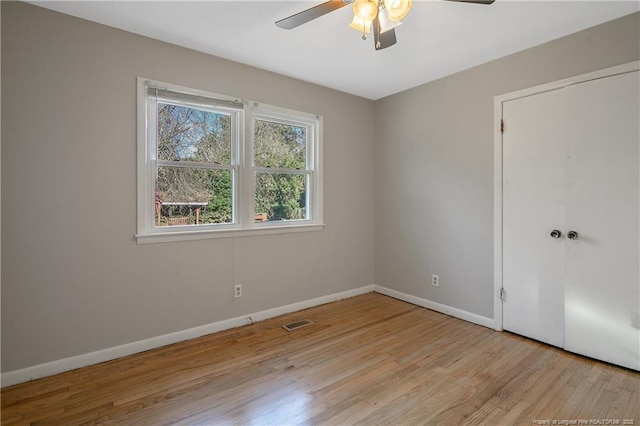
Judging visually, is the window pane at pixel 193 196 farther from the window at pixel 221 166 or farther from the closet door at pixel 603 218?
the closet door at pixel 603 218

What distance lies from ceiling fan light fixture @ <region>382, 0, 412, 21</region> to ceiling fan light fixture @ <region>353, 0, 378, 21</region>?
2.6 inches

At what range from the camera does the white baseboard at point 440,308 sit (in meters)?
2.94

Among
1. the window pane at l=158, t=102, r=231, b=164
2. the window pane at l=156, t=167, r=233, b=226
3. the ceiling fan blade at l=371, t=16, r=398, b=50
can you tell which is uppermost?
the ceiling fan blade at l=371, t=16, r=398, b=50

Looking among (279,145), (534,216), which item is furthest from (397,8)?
(534,216)

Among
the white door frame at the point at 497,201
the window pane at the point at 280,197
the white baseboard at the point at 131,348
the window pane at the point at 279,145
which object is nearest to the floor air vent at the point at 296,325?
the white baseboard at the point at 131,348

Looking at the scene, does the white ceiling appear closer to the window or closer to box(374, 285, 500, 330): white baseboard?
the window

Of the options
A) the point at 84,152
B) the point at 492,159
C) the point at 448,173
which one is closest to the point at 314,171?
the point at 448,173

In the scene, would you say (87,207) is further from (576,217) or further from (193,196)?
(576,217)

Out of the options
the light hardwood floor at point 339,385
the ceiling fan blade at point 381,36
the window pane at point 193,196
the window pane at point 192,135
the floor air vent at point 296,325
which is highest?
the ceiling fan blade at point 381,36

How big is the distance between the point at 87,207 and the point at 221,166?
1.07 m

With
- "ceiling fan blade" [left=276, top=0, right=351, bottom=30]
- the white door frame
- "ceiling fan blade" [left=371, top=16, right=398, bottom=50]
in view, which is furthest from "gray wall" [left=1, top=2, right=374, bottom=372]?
the white door frame

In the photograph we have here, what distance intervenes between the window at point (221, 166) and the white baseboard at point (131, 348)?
2.70ft

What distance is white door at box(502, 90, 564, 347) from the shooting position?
2482mm

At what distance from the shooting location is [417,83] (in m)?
3.40
